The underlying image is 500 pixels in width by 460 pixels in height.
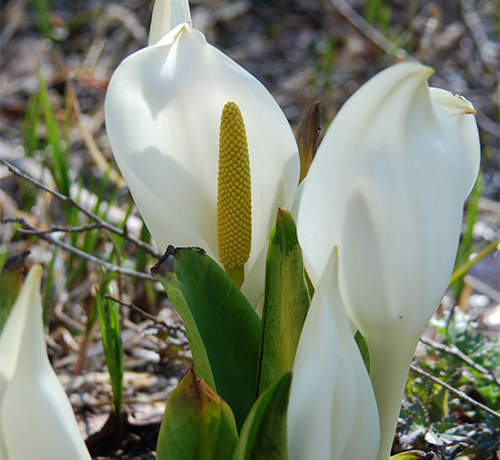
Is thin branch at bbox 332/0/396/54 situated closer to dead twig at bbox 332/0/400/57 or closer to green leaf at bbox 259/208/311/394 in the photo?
dead twig at bbox 332/0/400/57

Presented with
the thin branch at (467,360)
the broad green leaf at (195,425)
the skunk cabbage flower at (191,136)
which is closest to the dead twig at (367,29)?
the thin branch at (467,360)

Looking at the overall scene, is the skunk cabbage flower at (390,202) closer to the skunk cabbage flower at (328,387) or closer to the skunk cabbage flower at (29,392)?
the skunk cabbage flower at (328,387)

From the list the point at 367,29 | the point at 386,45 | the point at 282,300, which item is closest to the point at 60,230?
the point at 282,300

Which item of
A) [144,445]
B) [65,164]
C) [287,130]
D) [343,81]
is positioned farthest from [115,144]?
[343,81]

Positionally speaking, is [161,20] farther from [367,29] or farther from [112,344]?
[367,29]

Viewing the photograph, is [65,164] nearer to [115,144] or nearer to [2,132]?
[115,144]
